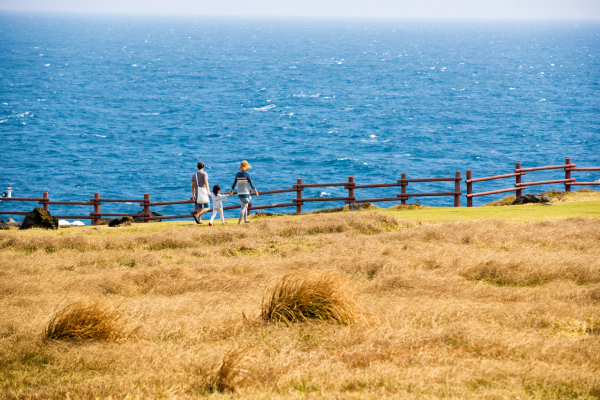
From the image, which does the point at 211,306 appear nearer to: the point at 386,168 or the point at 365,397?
the point at 365,397

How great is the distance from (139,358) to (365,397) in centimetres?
276

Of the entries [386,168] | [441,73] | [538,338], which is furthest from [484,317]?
[441,73]

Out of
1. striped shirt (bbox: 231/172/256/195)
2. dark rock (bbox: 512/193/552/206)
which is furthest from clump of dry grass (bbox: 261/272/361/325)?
dark rock (bbox: 512/193/552/206)

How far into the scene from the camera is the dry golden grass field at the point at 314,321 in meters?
5.54

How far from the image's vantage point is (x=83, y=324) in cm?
687

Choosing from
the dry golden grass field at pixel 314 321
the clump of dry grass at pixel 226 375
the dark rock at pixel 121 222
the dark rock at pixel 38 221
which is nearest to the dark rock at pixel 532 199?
the dry golden grass field at pixel 314 321

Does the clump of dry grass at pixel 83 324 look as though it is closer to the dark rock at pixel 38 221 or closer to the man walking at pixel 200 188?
the man walking at pixel 200 188

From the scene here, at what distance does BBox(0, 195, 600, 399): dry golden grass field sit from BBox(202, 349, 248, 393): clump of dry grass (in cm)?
1

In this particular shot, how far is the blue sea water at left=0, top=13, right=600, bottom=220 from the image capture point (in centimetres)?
4650

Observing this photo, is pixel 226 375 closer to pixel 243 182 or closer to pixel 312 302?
pixel 312 302

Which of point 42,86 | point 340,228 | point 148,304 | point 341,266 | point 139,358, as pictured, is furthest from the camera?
point 42,86

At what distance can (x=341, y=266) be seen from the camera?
10.4 metres

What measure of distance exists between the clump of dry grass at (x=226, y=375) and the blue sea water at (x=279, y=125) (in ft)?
114

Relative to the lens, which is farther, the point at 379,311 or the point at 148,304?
the point at 148,304
